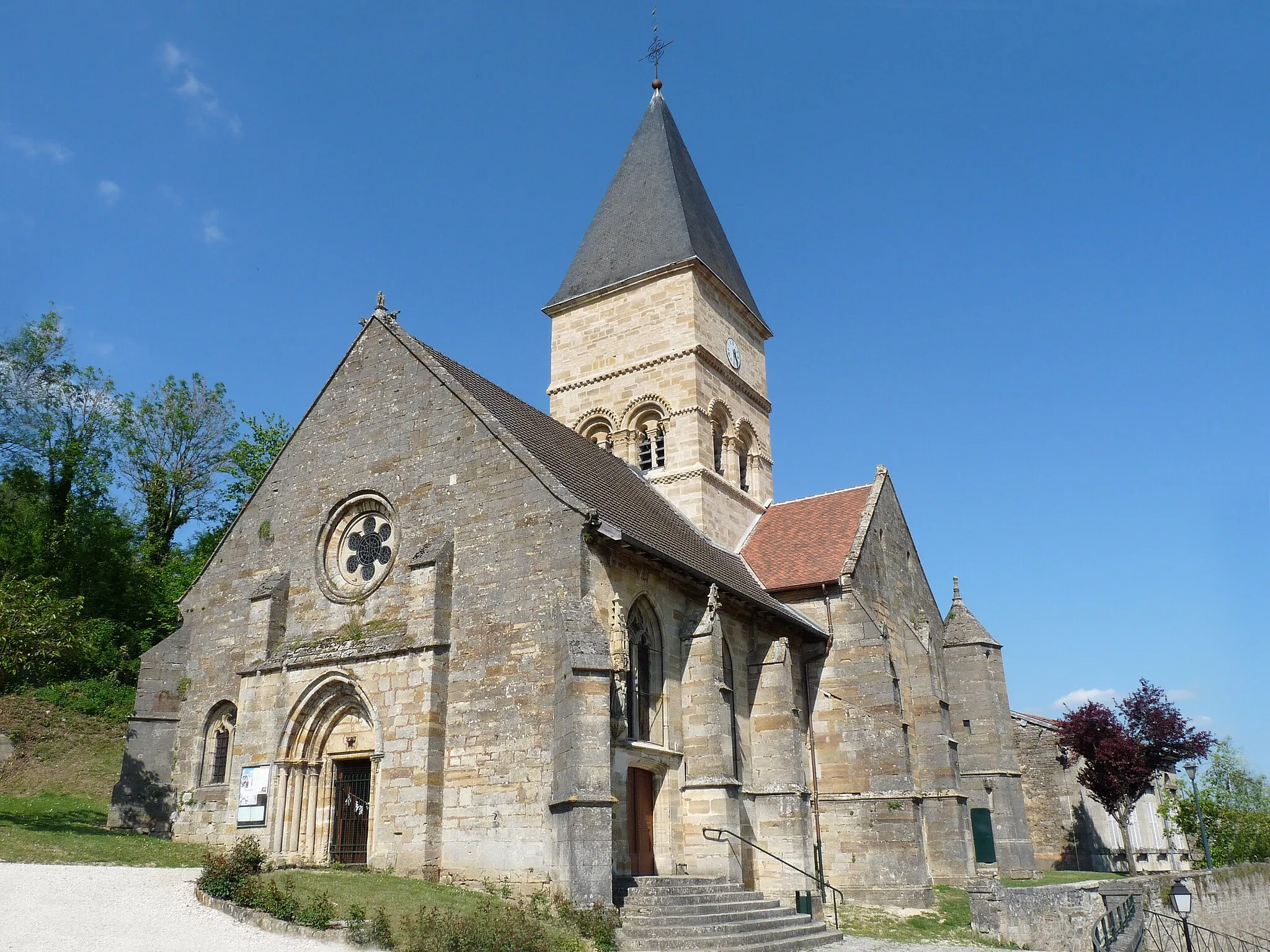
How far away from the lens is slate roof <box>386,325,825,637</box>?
1755cm

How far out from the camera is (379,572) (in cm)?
1747

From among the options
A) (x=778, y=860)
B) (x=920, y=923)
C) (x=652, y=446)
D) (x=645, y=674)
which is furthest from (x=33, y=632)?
(x=920, y=923)

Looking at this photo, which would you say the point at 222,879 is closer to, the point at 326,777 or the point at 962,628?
the point at 326,777

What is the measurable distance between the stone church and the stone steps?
67 cm

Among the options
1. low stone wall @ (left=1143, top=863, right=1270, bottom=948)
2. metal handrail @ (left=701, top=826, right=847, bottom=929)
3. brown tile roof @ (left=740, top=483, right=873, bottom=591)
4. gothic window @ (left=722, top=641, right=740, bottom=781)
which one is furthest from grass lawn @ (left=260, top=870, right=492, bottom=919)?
low stone wall @ (left=1143, top=863, right=1270, bottom=948)

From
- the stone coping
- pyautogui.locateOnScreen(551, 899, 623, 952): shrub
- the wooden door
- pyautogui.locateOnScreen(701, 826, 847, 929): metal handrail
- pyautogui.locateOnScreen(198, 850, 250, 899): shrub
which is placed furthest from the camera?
pyautogui.locateOnScreen(701, 826, 847, 929): metal handrail

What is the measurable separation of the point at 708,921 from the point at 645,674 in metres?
4.35

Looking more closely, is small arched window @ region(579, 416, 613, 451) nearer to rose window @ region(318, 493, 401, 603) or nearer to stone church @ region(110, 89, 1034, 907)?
stone church @ region(110, 89, 1034, 907)

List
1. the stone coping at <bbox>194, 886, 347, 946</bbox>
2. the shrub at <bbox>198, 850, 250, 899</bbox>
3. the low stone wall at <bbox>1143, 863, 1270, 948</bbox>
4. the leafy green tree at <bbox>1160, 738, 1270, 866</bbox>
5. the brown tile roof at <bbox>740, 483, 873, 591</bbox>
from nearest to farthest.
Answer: the stone coping at <bbox>194, 886, 347, 946</bbox>
the shrub at <bbox>198, 850, 250, 899</bbox>
the low stone wall at <bbox>1143, 863, 1270, 948</bbox>
the brown tile roof at <bbox>740, 483, 873, 591</bbox>
the leafy green tree at <bbox>1160, 738, 1270, 866</bbox>

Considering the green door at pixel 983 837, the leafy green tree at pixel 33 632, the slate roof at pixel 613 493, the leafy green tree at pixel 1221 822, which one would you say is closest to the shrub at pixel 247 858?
the leafy green tree at pixel 33 632

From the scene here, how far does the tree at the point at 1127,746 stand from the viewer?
2719cm

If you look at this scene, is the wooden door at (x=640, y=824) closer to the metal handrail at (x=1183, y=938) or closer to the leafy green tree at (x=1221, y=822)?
the metal handrail at (x=1183, y=938)

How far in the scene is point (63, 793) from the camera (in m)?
23.2

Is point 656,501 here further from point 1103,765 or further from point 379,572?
point 1103,765
